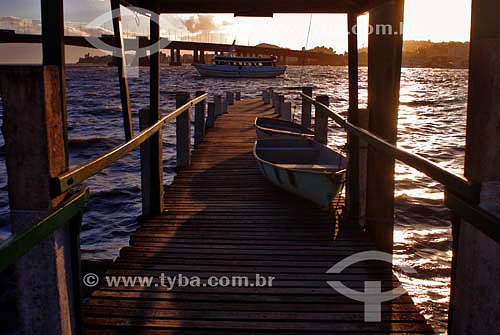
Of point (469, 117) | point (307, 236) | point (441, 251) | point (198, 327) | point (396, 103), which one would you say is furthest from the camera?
point (441, 251)

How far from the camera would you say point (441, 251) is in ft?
30.6

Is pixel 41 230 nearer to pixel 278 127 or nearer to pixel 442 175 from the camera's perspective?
pixel 442 175

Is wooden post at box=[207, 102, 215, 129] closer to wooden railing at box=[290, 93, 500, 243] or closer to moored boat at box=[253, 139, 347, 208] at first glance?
moored boat at box=[253, 139, 347, 208]

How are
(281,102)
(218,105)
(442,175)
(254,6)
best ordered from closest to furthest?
(442,175)
(254,6)
(281,102)
(218,105)

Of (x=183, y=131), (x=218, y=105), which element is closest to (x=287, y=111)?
(x=218, y=105)

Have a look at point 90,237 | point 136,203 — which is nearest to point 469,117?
point 90,237

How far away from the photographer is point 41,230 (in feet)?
6.82

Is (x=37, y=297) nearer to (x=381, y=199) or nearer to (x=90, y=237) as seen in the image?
(x=381, y=199)

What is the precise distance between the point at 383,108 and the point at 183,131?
445 centimetres

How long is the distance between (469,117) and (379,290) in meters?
2.18

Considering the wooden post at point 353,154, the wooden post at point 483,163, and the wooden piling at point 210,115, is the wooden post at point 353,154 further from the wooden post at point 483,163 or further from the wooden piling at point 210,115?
the wooden piling at point 210,115

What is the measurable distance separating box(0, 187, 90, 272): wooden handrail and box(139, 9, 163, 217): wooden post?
3043 millimetres

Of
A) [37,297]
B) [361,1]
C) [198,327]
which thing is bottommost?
[198,327]

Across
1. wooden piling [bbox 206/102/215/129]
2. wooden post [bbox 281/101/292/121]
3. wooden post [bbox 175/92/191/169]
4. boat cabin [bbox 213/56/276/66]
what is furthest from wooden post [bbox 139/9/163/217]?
boat cabin [bbox 213/56/276/66]
